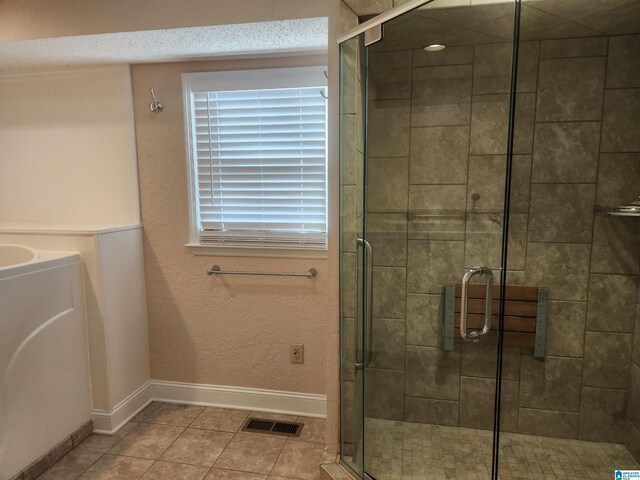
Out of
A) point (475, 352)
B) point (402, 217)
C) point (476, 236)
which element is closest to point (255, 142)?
point (402, 217)

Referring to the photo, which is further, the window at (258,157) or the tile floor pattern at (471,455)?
the window at (258,157)

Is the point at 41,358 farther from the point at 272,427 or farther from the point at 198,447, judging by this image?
the point at 272,427

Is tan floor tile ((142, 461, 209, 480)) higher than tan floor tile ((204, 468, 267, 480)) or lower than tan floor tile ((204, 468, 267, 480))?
higher

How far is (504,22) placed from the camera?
164cm

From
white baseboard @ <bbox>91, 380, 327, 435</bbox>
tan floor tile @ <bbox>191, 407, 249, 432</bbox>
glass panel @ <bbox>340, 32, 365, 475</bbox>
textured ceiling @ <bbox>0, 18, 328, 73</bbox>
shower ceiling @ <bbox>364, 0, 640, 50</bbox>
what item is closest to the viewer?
shower ceiling @ <bbox>364, 0, 640, 50</bbox>

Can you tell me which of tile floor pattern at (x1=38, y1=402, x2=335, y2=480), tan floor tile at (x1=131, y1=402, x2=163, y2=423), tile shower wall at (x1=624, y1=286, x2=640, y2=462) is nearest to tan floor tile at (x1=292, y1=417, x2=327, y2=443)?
tile floor pattern at (x1=38, y1=402, x2=335, y2=480)

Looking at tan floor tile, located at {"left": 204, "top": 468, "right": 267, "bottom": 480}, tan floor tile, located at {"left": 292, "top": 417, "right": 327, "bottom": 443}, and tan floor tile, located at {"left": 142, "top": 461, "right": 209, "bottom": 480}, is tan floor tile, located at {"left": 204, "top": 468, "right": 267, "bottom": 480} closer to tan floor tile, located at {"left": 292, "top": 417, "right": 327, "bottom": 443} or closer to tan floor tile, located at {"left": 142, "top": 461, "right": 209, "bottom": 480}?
tan floor tile, located at {"left": 142, "top": 461, "right": 209, "bottom": 480}

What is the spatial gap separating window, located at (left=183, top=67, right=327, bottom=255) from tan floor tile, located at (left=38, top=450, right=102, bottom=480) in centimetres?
122

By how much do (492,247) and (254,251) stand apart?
129cm

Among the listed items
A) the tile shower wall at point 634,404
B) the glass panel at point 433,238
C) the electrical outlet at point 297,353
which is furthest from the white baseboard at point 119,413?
the tile shower wall at point 634,404

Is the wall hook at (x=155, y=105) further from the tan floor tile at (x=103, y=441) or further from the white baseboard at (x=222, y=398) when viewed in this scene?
the tan floor tile at (x=103, y=441)

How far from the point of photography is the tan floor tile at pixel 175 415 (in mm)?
2265

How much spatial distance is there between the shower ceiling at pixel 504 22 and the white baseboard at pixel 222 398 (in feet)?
6.42

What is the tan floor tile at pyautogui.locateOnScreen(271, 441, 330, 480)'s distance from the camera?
185cm
